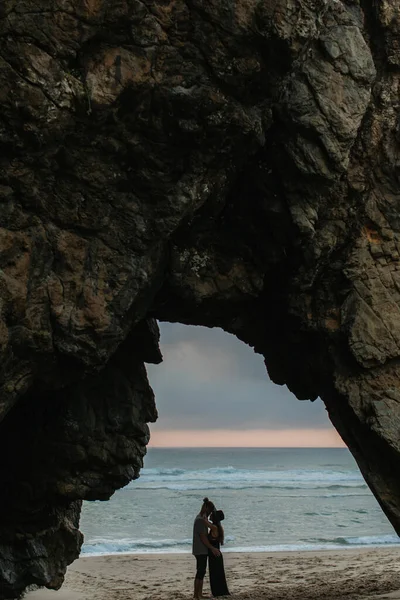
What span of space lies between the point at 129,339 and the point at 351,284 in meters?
5.40

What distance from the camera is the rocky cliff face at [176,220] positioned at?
10.2 meters

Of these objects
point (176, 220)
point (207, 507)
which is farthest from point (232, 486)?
point (176, 220)

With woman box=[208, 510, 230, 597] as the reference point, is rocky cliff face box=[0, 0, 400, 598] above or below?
above

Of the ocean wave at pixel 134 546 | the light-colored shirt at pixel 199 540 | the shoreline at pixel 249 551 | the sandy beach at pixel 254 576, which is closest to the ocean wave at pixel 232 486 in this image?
the ocean wave at pixel 134 546

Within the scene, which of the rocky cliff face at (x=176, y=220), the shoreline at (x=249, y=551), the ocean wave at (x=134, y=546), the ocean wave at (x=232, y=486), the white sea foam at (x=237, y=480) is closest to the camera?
the rocky cliff face at (x=176, y=220)

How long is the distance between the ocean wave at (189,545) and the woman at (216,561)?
12.8 metres

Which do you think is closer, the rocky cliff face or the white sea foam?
the rocky cliff face

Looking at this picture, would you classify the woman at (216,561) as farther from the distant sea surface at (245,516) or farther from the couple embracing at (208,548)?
the distant sea surface at (245,516)

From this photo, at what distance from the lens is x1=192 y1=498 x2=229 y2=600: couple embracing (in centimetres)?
1516

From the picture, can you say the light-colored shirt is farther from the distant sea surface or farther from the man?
the distant sea surface

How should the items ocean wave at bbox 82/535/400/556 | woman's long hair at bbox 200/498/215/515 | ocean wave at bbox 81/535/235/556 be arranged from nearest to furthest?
1. woman's long hair at bbox 200/498/215/515
2. ocean wave at bbox 82/535/400/556
3. ocean wave at bbox 81/535/235/556

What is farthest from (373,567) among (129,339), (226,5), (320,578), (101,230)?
(226,5)

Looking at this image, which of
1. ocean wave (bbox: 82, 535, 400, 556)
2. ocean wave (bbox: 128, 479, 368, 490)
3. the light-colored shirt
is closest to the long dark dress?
the light-colored shirt

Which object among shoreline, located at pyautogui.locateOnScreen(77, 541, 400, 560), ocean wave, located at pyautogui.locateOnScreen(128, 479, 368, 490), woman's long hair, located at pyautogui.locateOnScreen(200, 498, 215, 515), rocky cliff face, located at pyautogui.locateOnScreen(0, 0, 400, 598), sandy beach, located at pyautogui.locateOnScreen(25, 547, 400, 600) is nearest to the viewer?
rocky cliff face, located at pyautogui.locateOnScreen(0, 0, 400, 598)
